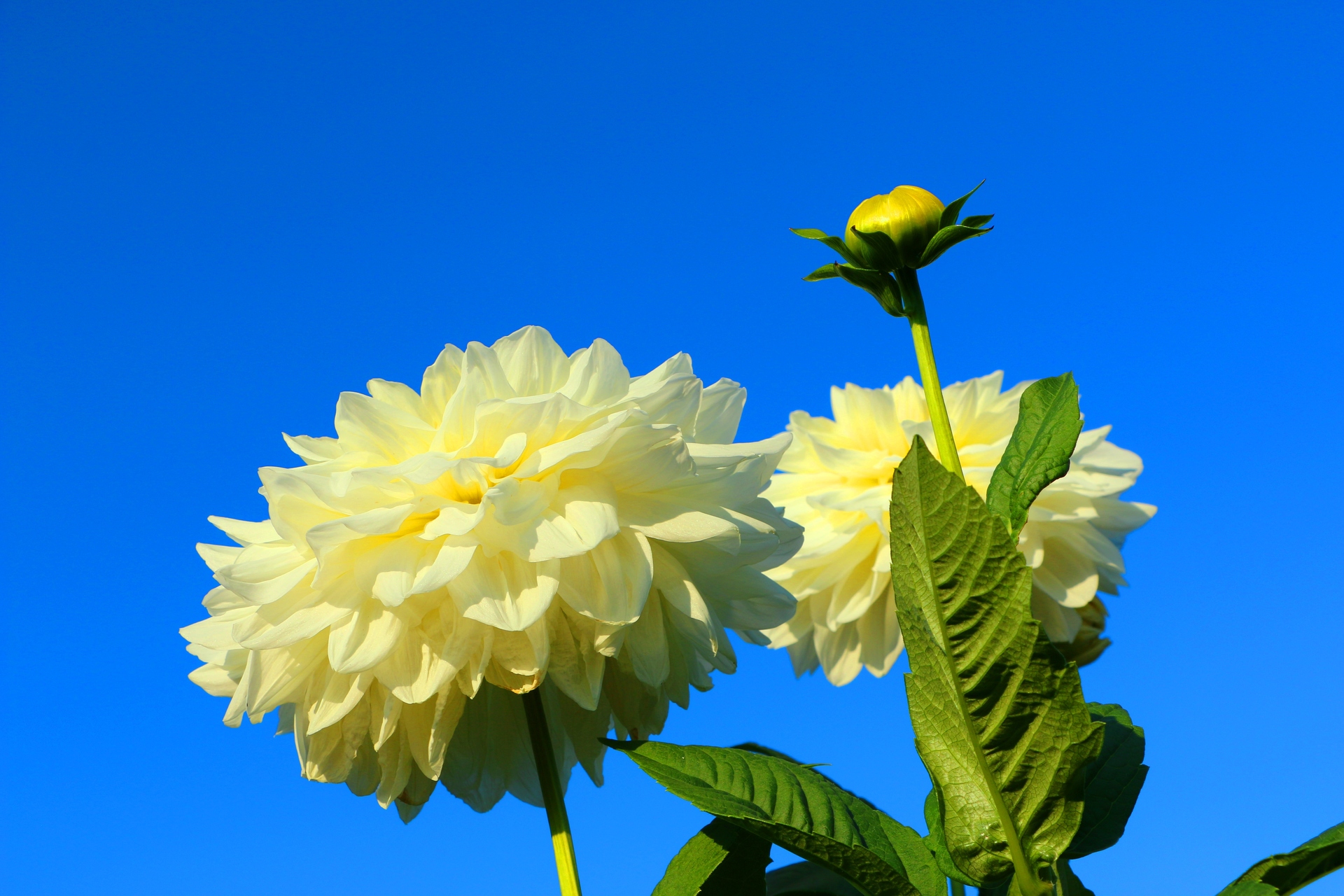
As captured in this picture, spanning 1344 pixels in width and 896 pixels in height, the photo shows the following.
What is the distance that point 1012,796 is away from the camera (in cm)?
81

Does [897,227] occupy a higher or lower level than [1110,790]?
higher

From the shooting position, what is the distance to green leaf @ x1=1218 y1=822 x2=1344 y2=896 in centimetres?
86

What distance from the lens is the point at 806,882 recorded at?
141cm

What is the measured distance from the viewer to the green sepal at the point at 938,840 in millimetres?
840

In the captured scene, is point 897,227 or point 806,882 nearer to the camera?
point 897,227

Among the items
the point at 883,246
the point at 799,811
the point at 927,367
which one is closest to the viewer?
the point at 799,811

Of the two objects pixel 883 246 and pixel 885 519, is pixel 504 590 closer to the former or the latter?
pixel 883 246

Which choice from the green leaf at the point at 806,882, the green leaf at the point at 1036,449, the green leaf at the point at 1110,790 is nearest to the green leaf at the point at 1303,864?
the green leaf at the point at 1110,790

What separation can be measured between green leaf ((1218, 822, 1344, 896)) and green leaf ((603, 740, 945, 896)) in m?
0.28

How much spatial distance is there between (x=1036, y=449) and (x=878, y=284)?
0.37 m

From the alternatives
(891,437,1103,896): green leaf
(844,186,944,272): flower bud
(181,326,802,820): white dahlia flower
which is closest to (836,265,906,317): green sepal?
(844,186,944,272): flower bud

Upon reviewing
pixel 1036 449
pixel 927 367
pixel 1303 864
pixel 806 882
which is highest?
pixel 927 367

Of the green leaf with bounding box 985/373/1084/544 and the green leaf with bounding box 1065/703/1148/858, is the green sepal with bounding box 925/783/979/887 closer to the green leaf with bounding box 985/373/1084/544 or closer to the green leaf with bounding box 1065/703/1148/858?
the green leaf with bounding box 1065/703/1148/858

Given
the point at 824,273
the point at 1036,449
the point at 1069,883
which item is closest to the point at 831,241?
the point at 824,273
